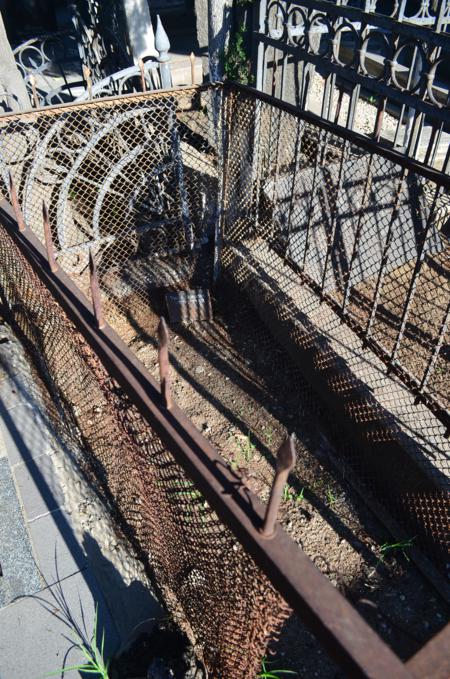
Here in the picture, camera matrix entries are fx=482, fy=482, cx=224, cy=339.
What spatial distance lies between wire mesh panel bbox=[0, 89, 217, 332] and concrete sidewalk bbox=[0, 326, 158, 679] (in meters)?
1.84

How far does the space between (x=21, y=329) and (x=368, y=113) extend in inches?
259

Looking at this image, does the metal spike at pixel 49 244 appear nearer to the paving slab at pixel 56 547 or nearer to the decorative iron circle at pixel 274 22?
the paving slab at pixel 56 547

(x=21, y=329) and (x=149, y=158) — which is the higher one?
(x=149, y=158)

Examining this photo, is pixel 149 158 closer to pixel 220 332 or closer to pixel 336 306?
pixel 220 332

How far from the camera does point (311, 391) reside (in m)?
3.72

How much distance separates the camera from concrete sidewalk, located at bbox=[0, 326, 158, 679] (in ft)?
7.08

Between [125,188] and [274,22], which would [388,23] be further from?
[125,188]

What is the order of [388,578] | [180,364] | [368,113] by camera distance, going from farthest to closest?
[368,113] < [180,364] < [388,578]

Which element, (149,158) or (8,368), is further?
(149,158)

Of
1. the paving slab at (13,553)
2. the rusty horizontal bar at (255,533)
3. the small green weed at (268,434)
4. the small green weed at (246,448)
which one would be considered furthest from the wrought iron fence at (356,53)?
the paving slab at (13,553)

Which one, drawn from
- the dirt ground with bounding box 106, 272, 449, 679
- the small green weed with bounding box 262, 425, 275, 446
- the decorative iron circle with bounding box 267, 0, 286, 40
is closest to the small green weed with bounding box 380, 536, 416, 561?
the dirt ground with bounding box 106, 272, 449, 679

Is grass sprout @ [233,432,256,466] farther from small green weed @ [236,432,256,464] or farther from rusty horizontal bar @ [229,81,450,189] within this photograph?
rusty horizontal bar @ [229,81,450,189]

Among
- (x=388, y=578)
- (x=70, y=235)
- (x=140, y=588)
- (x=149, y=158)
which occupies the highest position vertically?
(x=149, y=158)

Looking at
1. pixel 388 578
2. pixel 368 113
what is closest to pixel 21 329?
pixel 388 578
